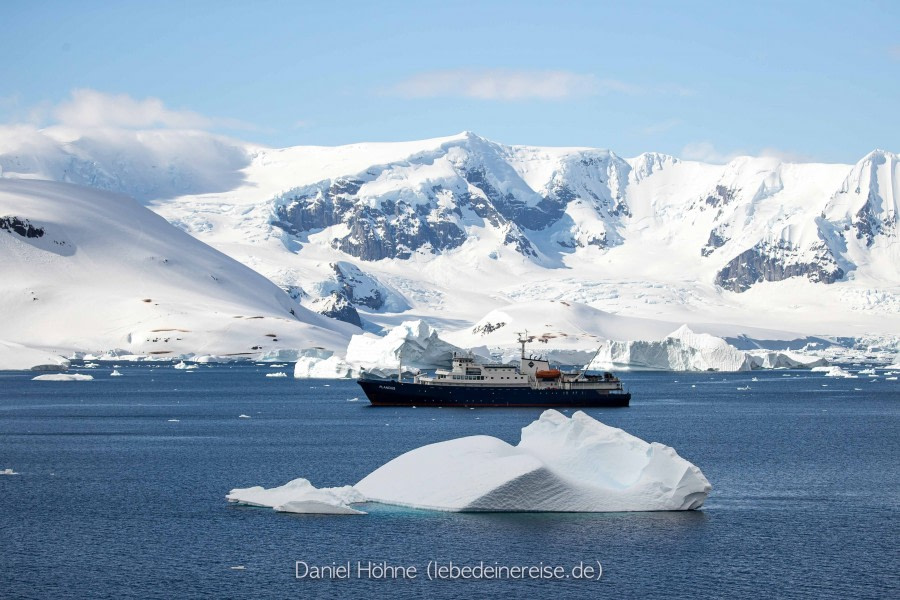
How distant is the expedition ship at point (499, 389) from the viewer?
113 meters

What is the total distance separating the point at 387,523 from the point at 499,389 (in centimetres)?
6582

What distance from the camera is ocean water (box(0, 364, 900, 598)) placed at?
38969mm

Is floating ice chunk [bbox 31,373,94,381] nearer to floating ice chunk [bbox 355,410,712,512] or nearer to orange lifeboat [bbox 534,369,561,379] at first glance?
orange lifeboat [bbox 534,369,561,379]

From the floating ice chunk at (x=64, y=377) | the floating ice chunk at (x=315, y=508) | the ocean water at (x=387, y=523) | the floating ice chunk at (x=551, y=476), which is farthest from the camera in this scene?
the floating ice chunk at (x=64, y=377)

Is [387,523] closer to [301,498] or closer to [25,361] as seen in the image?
[301,498]

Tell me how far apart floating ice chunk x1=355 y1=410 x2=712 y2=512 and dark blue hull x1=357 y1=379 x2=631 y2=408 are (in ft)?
199

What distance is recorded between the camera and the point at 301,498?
49.2 m

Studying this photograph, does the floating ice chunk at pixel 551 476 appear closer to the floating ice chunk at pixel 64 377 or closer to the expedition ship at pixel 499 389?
the expedition ship at pixel 499 389

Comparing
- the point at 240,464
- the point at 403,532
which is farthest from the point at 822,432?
the point at 403,532

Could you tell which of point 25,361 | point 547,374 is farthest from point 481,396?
point 25,361

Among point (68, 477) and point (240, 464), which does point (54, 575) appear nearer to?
point (68, 477)

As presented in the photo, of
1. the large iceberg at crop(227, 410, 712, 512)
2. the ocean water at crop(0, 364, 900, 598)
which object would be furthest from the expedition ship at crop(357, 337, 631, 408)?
the large iceberg at crop(227, 410, 712, 512)

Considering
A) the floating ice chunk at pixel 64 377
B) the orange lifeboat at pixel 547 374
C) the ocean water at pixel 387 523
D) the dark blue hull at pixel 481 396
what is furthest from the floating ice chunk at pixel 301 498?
the floating ice chunk at pixel 64 377

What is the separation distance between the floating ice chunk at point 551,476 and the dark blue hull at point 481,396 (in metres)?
60.7
